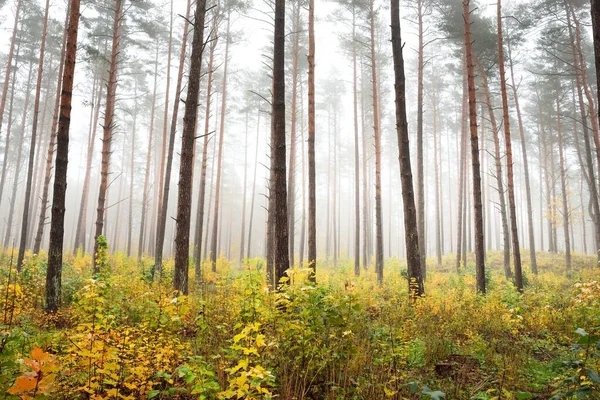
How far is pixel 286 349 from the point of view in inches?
153

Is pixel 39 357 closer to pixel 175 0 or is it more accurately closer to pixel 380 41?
pixel 175 0

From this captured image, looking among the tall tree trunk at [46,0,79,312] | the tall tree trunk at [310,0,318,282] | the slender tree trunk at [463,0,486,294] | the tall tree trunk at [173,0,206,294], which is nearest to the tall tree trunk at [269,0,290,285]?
the tall tree trunk at [173,0,206,294]

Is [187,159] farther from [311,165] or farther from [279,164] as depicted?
[311,165]

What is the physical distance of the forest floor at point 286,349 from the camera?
9.24 feet

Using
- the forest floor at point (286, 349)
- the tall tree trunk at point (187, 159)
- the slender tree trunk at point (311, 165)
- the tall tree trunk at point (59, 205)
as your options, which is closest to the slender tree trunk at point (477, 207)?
the forest floor at point (286, 349)

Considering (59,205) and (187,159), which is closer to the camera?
(59,205)

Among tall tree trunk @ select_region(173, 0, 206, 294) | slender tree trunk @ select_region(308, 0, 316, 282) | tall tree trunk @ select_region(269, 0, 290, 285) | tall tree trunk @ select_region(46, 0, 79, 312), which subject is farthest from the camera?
slender tree trunk @ select_region(308, 0, 316, 282)

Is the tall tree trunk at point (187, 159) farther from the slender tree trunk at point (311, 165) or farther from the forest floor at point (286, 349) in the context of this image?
the slender tree trunk at point (311, 165)

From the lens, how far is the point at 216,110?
2653 cm

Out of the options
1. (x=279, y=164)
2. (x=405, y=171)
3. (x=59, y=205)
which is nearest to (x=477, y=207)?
(x=405, y=171)

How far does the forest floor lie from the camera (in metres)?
2.82

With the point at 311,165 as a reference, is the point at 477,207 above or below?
below

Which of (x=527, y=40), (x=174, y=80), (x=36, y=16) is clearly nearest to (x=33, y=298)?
(x=174, y=80)

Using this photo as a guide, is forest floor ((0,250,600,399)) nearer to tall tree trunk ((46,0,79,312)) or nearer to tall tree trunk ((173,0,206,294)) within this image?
tall tree trunk ((46,0,79,312))
